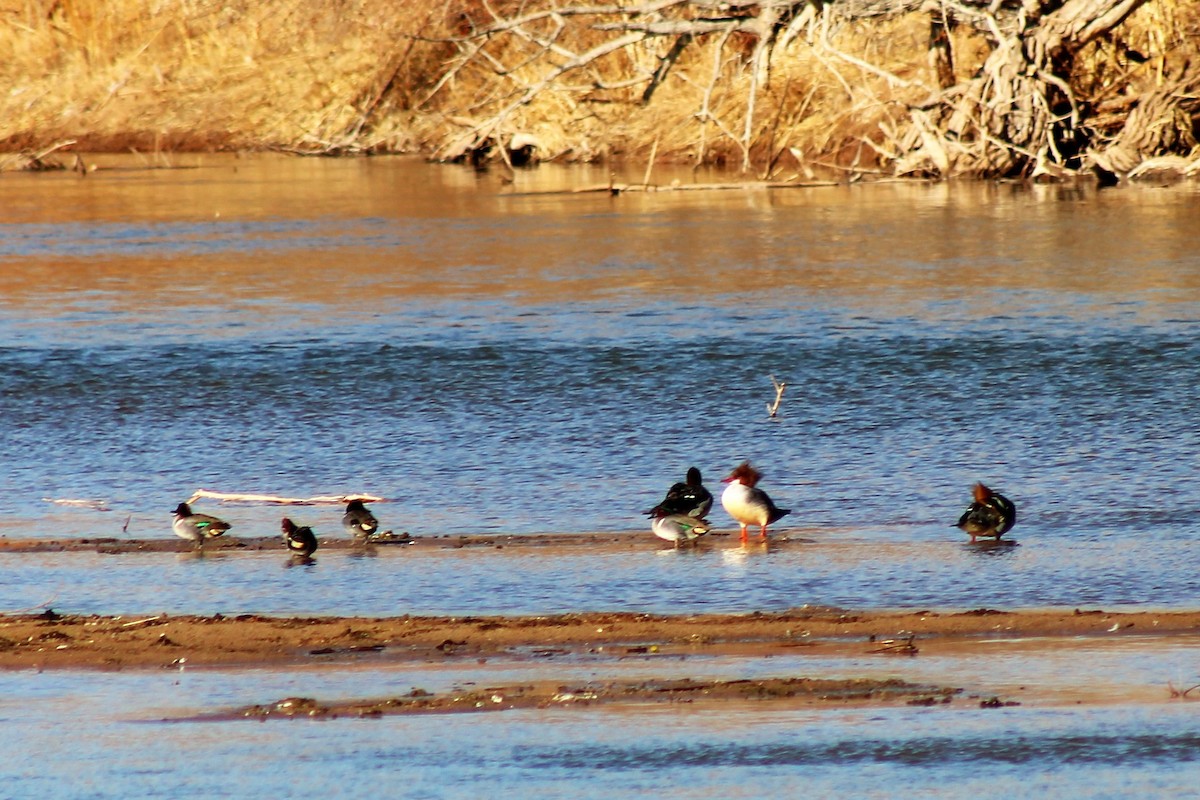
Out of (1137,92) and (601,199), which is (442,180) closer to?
(601,199)

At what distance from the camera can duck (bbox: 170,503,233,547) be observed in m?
10.2

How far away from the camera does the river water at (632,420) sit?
22.3 feet

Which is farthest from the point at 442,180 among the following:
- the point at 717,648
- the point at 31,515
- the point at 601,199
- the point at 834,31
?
the point at 717,648

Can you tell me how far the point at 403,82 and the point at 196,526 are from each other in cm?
3687

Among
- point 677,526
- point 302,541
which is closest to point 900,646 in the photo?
point 677,526

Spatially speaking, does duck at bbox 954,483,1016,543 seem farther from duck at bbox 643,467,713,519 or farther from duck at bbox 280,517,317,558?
duck at bbox 280,517,317,558

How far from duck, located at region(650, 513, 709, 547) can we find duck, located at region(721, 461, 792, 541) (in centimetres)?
21

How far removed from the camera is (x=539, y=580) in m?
9.34

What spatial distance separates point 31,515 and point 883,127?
23.3 metres

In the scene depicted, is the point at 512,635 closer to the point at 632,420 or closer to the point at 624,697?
the point at 624,697

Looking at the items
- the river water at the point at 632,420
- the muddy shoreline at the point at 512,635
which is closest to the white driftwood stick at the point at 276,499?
the river water at the point at 632,420

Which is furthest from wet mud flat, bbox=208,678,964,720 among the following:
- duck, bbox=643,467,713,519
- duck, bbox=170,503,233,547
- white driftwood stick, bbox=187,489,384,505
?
white driftwood stick, bbox=187,489,384,505

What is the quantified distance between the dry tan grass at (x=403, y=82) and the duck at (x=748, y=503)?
66.1 feet

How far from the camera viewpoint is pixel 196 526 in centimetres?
1022
